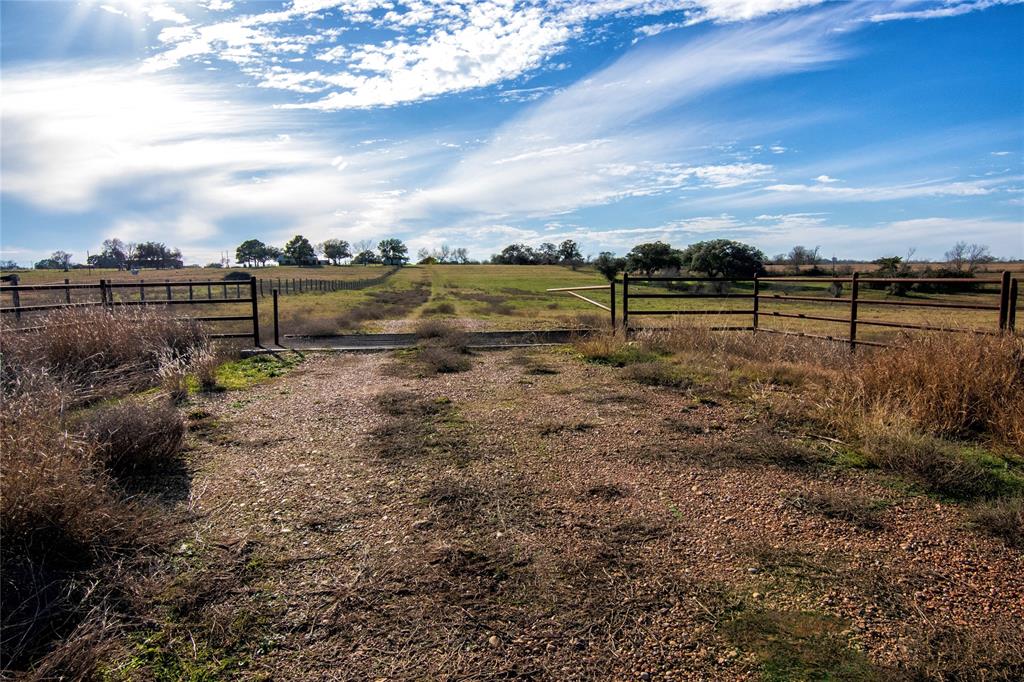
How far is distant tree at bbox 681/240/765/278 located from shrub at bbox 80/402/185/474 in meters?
51.8

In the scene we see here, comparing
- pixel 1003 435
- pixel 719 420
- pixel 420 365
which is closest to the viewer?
pixel 1003 435

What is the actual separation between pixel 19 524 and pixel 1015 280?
32.9 feet

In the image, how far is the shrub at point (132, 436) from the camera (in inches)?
182

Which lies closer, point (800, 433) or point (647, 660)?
point (647, 660)

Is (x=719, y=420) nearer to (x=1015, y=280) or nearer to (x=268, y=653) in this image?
(x=1015, y=280)

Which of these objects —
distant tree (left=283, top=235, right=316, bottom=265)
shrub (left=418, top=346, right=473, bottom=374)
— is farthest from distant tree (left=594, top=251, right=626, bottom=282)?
distant tree (left=283, top=235, right=316, bottom=265)

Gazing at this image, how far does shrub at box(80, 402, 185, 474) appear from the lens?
463cm

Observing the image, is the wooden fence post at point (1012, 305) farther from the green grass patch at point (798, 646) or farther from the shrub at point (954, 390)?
the green grass patch at point (798, 646)

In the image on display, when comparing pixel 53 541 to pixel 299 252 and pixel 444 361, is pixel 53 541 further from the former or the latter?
pixel 299 252

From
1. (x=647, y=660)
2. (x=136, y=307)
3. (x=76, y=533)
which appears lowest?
(x=647, y=660)

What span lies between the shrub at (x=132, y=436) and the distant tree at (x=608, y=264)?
185ft

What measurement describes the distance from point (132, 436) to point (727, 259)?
53574 mm

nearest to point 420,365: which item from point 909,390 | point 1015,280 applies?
point 909,390

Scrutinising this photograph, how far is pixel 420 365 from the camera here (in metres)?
10.6
